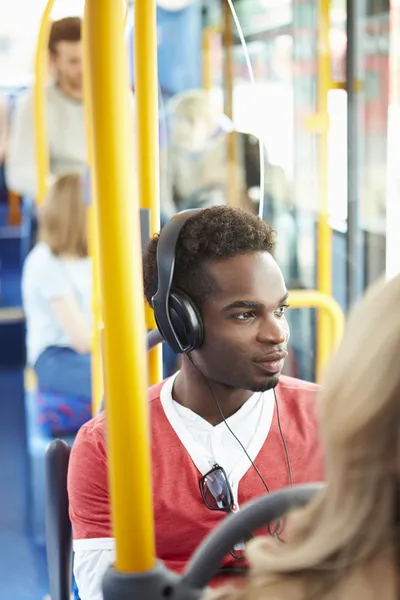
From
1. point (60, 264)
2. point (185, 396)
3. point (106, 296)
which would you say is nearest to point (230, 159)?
point (60, 264)

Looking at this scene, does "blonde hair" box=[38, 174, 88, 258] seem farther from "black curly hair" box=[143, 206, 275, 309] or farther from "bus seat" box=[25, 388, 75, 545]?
"black curly hair" box=[143, 206, 275, 309]

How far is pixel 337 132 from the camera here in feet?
9.30

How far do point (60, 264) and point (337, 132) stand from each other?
109cm

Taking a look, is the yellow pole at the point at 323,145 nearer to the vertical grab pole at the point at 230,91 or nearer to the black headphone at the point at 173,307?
the vertical grab pole at the point at 230,91

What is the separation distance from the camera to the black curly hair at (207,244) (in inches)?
51.0

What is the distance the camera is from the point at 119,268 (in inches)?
31.9

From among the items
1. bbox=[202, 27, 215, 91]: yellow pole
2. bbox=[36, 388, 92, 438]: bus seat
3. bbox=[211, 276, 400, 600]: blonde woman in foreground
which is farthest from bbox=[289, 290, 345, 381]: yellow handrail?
bbox=[202, 27, 215, 91]: yellow pole

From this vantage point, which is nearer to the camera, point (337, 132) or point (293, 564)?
point (293, 564)

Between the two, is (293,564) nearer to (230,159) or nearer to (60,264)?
(60,264)

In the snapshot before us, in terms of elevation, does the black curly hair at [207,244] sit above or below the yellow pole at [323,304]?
above

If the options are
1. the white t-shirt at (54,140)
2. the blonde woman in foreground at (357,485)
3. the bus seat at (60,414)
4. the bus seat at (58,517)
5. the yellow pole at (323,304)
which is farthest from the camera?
the white t-shirt at (54,140)

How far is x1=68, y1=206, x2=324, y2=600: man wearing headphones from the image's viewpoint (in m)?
1.25

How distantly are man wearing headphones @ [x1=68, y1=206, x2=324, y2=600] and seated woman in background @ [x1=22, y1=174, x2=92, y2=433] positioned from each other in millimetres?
1832

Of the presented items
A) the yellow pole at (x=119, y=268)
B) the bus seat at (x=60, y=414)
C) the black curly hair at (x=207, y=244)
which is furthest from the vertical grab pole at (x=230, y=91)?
the yellow pole at (x=119, y=268)
